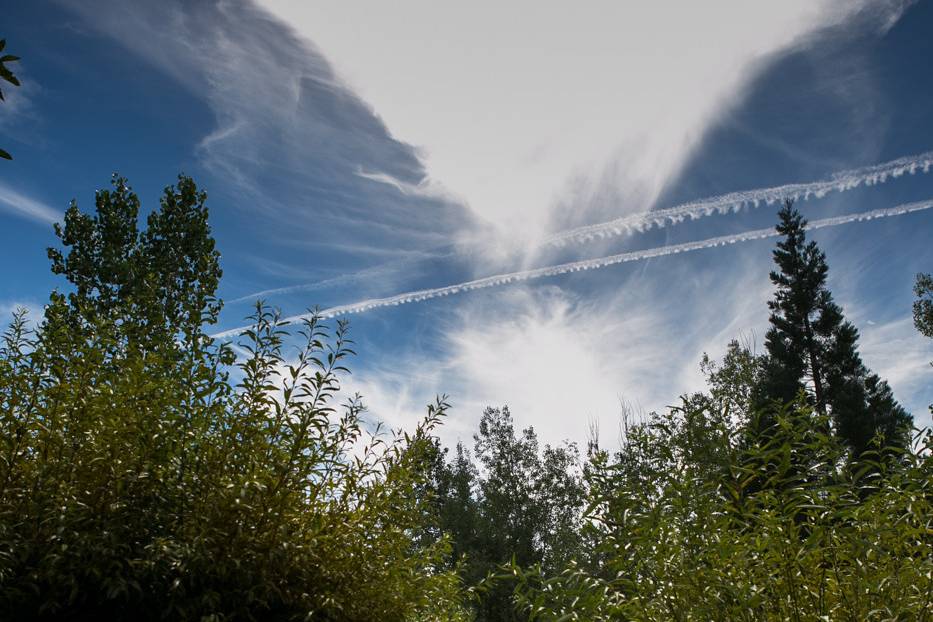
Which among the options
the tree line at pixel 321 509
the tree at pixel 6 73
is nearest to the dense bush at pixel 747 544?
the tree line at pixel 321 509

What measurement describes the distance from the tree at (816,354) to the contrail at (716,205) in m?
2.44

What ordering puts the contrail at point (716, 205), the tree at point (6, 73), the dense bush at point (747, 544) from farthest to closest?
the contrail at point (716, 205)
the dense bush at point (747, 544)
the tree at point (6, 73)

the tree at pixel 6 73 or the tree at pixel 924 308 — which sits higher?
the tree at pixel 924 308

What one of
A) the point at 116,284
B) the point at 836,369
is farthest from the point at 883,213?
the point at 116,284

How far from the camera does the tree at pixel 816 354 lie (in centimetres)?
1786

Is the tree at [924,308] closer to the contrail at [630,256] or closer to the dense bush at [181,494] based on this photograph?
the contrail at [630,256]

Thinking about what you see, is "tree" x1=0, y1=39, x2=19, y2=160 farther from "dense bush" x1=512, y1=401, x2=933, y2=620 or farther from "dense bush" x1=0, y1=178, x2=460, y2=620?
"dense bush" x1=512, y1=401, x2=933, y2=620

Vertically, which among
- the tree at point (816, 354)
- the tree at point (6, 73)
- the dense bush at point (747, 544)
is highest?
the tree at point (816, 354)

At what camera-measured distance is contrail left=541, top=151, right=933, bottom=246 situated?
16375 millimetres

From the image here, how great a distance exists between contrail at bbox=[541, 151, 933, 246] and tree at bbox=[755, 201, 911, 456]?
2439 millimetres

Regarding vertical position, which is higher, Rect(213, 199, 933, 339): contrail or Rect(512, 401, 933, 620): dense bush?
Rect(213, 199, 933, 339): contrail

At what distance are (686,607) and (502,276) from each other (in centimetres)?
1693

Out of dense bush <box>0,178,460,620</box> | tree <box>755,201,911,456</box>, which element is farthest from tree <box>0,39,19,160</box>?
tree <box>755,201,911,456</box>

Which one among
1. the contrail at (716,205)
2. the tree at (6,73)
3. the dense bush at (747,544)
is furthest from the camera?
the contrail at (716,205)
